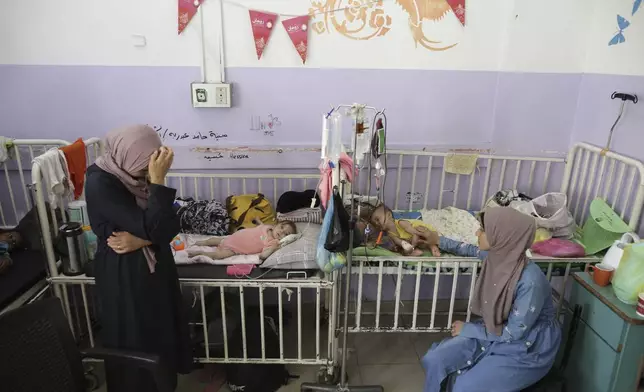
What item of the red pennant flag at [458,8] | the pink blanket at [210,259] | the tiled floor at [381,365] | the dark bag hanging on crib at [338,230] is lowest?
the tiled floor at [381,365]

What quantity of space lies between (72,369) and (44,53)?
204 cm

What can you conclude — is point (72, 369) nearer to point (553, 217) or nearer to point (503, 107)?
point (553, 217)

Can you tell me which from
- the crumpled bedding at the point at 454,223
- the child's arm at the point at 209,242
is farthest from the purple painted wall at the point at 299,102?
the child's arm at the point at 209,242

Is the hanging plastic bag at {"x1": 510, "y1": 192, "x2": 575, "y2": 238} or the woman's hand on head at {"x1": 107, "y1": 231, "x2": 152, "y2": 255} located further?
the hanging plastic bag at {"x1": 510, "y1": 192, "x2": 575, "y2": 238}

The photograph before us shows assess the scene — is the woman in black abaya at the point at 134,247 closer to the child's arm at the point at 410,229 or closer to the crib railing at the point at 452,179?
the child's arm at the point at 410,229

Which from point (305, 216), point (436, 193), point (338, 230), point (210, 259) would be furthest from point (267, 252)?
point (436, 193)

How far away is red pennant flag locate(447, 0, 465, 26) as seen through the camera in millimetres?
2855

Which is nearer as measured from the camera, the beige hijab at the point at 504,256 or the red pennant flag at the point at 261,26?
the beige hijab at the point at 504,256

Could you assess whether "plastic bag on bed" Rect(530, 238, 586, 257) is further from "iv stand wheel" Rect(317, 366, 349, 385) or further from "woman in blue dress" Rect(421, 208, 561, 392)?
"iv stand wheel" Rect(317, 366, 349, 385)

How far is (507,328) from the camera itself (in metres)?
2.03

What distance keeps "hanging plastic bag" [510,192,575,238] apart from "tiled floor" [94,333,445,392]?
0.97 metres

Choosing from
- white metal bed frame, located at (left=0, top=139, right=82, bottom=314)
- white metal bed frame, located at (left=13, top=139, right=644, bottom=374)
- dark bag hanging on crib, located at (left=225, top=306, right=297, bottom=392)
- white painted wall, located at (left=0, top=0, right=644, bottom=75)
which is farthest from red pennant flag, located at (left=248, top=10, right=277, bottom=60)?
dark bag hanging on crib, located at (left=225, top=306, right=297, bottom=392)

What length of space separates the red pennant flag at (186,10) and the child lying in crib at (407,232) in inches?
62.5

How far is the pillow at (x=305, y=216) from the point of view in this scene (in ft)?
9.12
